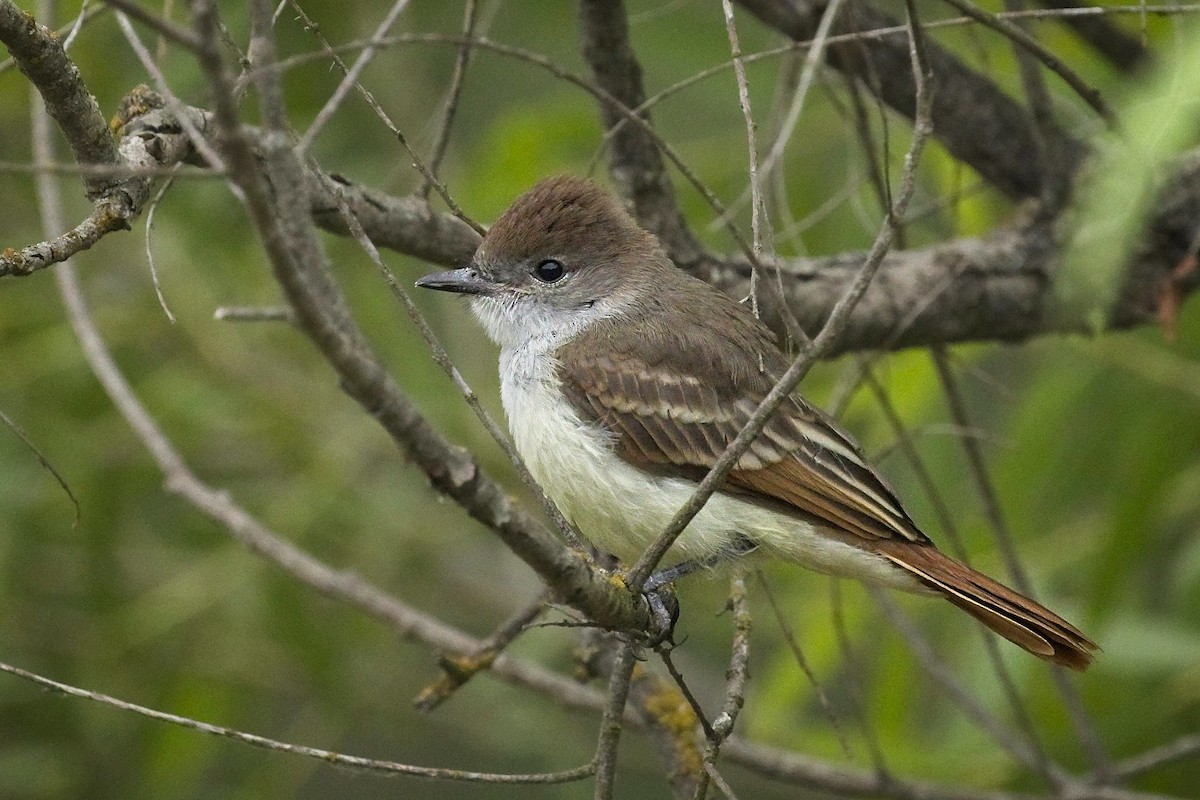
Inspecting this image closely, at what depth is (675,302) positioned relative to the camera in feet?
12.6

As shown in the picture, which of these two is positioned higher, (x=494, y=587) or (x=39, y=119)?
(x=494, y=587)

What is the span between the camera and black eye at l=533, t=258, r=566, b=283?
411 centimetres

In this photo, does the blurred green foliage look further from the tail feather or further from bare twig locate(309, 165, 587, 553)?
bare twig locate(309, 165, 587, 553)

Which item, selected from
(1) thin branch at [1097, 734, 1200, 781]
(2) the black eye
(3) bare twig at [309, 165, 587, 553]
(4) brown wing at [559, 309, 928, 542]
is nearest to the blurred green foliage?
(1) thin branch at [1097, 734, 1200, 781]

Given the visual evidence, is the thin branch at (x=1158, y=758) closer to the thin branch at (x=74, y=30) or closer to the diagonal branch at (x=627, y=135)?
the diagonal branch at (x=627, y=135)

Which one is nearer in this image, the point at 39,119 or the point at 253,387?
the point at 39,119

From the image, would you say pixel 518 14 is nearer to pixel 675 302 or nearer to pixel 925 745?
pixel 675 302

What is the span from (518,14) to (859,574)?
3.20 meters

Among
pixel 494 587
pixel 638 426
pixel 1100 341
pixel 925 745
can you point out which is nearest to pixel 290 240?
pixel 638 426

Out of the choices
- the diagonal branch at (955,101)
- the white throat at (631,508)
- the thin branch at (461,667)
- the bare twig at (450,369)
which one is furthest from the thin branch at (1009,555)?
the bare twig at (450,369)

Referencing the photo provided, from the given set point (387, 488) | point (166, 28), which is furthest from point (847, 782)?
point (166, 28)

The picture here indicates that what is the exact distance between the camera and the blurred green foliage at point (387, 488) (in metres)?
4.80

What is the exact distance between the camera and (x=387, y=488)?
631cm

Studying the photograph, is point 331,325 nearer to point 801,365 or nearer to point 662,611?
point 801,365
